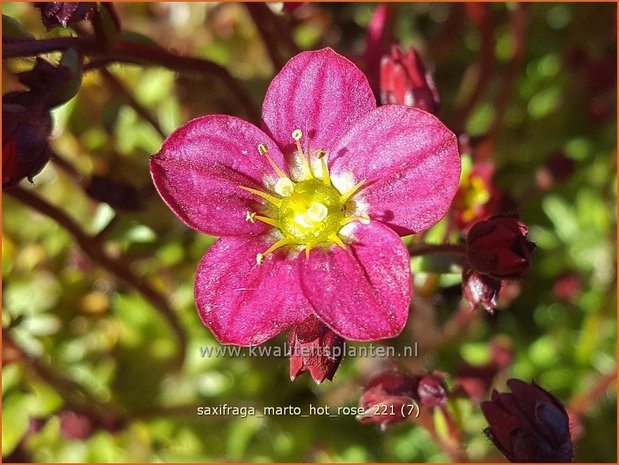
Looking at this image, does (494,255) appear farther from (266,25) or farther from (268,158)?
(266,25)

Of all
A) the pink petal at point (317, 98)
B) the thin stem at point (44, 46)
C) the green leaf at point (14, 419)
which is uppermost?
the thin stem at point (44, 46)

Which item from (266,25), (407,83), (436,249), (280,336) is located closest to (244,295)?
(436,249)

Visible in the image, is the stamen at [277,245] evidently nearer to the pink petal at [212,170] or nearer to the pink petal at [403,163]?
the pink petal at [212,170]

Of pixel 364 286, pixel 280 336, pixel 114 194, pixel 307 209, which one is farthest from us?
pixel 280 336

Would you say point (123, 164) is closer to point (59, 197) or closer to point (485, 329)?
point (59, 197)

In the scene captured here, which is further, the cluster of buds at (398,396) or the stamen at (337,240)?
the cluster of buds at (398,396)

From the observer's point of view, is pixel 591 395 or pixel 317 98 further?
pixel 591 395

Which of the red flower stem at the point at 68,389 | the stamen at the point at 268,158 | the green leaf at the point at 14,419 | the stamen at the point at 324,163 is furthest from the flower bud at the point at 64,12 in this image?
the green leaf at the point at 14,419

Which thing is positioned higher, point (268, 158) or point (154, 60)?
point (154, 60)
